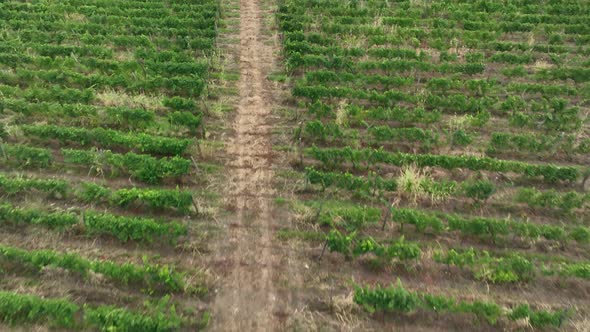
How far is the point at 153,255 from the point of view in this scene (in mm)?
6914

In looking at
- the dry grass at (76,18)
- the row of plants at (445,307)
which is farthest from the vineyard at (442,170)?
the dry grass at (76,18)

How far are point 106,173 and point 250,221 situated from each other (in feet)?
10.5

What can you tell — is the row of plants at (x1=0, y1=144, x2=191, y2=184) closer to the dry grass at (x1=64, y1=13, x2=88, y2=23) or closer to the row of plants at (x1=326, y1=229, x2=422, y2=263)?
the row of plants at (x1=326, y1=229, x2=422, y2=263)

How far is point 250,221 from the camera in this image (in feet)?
24.9

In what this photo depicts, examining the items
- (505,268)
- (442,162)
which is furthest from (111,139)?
(505,268)

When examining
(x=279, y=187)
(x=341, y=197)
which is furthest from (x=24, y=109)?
(x=341, y=197)

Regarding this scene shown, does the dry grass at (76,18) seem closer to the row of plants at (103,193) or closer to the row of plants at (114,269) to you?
the row of plants at (103,193)

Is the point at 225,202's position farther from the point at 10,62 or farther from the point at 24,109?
the point at 10,62

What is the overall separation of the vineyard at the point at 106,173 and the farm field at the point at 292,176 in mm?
44

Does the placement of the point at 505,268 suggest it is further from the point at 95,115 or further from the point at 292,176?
the point at 95,115

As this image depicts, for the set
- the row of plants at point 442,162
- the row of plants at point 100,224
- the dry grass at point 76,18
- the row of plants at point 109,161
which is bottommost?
the row of plants at point 100,224

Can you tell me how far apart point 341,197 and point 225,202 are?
2.24 meters

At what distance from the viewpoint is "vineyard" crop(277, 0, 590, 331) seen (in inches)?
254

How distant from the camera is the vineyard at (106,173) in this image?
627 cm
